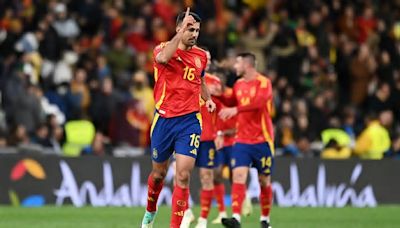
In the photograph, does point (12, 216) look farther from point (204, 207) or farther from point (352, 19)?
point (352, 19)

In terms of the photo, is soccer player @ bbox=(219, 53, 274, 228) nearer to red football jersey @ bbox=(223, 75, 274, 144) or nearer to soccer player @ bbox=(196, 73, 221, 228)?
red football jersey @ bbox=(223, 75, 274, 144)

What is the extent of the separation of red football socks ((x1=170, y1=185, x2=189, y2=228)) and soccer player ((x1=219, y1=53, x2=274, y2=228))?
3.24m

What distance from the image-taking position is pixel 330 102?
2805cm

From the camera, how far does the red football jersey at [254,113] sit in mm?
17750

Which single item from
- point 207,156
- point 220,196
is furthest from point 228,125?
point 207,156

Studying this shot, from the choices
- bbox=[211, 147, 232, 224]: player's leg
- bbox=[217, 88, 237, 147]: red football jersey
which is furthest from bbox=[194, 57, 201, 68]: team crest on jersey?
bbox=[211, 147, 232, 224]: player's leg

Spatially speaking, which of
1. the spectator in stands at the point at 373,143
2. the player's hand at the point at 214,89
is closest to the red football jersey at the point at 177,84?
the player's hand at the point at 214,89

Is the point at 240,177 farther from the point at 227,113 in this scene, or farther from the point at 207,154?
the point at 227,113

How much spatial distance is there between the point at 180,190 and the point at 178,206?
19 centimetres

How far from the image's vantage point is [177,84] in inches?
572

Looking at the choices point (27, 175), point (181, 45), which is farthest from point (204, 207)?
point (27, 175)

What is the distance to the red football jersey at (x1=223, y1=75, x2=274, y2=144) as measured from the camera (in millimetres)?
Result: 17750

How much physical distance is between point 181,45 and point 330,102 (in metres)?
13.9

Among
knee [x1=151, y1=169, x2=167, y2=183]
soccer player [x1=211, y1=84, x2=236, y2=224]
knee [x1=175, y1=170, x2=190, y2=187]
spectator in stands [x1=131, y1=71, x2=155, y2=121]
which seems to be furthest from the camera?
spectator in stands [x1=131, y1=71, x2=155, y2=121]
